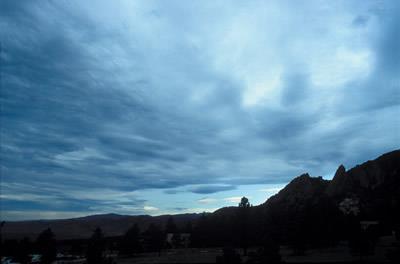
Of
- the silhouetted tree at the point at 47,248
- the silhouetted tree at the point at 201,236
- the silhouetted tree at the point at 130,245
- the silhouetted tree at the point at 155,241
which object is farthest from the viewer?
the silhouetted tree at the point at 201,236

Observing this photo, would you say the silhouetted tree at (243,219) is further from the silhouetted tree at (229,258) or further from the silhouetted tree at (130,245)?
the silhouetted tree at (229,258)

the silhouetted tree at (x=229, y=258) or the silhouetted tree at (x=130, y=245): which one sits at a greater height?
the silhouetted tree at (x=130, y=245)

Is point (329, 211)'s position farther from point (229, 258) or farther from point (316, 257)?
point (229, 258)

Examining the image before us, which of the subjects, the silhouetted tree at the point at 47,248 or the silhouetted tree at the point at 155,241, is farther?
the silhouetted tree at the point at 155,241

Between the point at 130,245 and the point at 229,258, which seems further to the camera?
the point at 130,245

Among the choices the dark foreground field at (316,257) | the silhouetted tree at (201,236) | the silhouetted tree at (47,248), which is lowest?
the dark foreground field at (316,257)

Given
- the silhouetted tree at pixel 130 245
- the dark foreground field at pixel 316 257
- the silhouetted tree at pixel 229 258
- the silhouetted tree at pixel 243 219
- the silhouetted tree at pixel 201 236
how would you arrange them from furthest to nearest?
the silhouetted tree at pixel 201 236 < the silhouetted tree at pixel 130 245 < the silhouetted tree at pixel 243 219 < the dark foreground field at pixel 316 257 < the silhouetted tree at pixel 229 258

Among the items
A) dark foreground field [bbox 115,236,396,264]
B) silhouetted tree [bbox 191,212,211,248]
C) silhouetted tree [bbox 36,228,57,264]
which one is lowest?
dark foreground field [bbox 115,236,396,264]

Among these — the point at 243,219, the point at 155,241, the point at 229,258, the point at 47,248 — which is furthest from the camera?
the point at 155,241

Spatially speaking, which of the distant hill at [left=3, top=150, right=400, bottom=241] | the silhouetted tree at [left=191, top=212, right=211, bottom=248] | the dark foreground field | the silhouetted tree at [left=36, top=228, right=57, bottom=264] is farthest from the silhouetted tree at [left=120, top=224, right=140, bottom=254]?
the distant hill at [left=3, top=150, right=400, bottom=241]

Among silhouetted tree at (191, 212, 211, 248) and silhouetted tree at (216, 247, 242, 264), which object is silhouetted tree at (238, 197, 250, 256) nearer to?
silhouetted tree at (191, 212, 211, 248)

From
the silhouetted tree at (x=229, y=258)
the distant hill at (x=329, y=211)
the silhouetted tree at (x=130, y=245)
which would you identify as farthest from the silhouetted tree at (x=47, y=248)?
the distant hill at (x=329, y=211)

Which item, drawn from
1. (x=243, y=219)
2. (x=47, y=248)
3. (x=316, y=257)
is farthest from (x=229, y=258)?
(x=243, y=219)

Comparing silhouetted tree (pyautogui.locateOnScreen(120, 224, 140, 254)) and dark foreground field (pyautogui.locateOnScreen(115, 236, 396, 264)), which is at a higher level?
silhouetted tree (pyautogui.locateOnScreen(120, 224, 140, 254))
